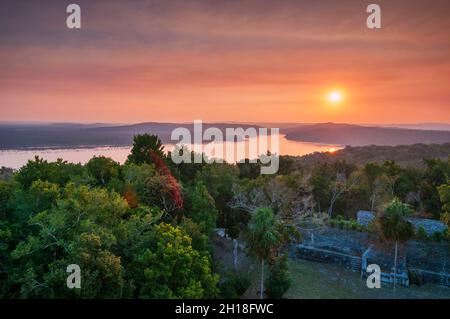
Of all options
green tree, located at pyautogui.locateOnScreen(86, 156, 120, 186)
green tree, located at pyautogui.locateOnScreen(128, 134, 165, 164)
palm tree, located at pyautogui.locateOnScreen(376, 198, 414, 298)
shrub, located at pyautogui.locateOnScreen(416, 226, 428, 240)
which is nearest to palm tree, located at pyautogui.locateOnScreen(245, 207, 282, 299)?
palm tree, located at pyautogui.locateOnScreen(376, 198, 414, 298)

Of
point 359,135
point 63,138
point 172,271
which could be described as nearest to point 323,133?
point 359,135

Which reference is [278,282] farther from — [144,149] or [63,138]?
[63,138]

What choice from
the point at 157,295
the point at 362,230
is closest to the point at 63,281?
the point at 157,295

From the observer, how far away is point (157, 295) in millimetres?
12320

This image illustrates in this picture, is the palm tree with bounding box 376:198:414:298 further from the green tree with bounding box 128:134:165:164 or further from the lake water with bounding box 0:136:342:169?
the lake water with bounding box 0:136:342:169

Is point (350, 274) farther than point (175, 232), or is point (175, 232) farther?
point (350, 274)

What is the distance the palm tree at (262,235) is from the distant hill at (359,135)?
193ft

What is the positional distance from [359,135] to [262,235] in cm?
7230

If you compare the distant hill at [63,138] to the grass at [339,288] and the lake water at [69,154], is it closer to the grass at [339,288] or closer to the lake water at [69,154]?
the lake water at [69,154]

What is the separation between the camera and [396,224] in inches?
659

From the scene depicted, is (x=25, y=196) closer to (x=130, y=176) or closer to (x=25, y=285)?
(x=25, y=285)

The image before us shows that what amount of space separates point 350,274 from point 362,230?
3.04m
